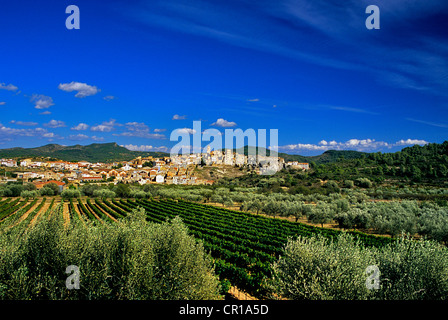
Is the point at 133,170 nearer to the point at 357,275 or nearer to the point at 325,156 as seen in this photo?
the point at 357,275

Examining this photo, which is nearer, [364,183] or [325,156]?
[364,183]

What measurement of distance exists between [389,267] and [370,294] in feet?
6.12

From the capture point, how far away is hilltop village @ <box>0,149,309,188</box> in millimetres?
100812

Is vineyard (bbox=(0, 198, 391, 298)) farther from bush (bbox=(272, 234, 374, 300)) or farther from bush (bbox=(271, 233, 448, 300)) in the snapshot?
bush (bbox=(271, 233, 448, 300))

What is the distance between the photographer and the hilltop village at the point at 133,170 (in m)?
101

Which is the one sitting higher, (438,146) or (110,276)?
(438,146)

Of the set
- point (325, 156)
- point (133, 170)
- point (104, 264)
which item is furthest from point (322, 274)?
point (325, 156)

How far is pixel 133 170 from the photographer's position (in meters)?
130

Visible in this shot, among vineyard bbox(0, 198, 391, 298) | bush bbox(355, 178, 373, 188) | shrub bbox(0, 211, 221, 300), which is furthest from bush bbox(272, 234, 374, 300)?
bush bbox(355, 178, 373, 188)

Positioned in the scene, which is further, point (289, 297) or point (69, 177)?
point (69, 177)

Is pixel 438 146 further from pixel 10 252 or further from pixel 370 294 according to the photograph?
pixel 10 252

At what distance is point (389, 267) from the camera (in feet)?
32.8
